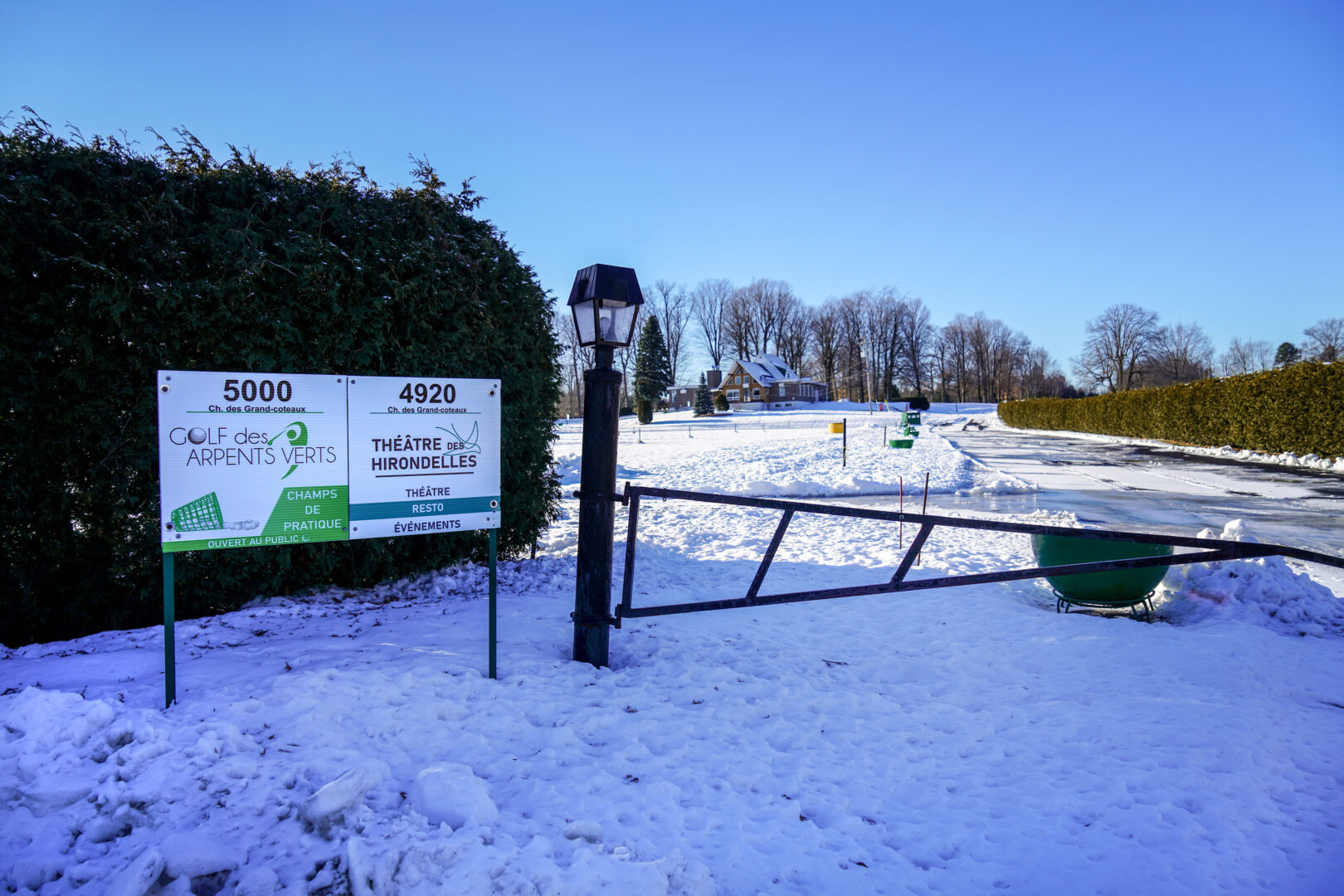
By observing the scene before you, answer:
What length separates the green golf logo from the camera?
142 inches

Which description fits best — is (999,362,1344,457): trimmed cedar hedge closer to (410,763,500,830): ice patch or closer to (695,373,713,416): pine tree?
(410,763,500,830): ice patch

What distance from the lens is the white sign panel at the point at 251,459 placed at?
334 centimetres

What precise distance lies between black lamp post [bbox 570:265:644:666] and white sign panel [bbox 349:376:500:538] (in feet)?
2.09

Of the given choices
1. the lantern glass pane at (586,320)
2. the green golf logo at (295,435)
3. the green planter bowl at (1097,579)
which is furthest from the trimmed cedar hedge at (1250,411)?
the green golf logo at (295,435)

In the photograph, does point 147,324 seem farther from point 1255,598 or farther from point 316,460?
point 1255,598

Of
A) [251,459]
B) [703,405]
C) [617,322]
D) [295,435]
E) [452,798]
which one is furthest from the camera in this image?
[703,405]

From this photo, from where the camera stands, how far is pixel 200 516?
339 centimetres

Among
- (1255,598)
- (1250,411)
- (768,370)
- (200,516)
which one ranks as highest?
(768,370)

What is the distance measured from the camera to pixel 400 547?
225 inches

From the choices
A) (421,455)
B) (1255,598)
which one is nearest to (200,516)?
(421,455)

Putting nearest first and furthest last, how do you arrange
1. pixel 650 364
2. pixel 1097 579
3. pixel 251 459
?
pixel 251 459 → pixel 1097 579 → pixel 650 364

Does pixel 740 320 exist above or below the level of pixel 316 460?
above

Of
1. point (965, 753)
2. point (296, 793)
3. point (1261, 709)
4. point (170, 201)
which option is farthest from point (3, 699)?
point (1261, 709)

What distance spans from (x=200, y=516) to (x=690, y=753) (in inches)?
113
